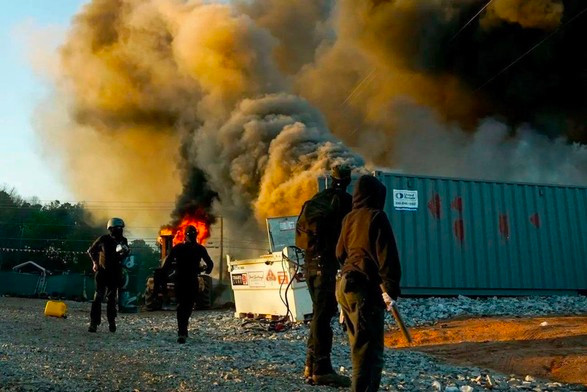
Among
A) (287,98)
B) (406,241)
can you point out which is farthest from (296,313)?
(287,98)

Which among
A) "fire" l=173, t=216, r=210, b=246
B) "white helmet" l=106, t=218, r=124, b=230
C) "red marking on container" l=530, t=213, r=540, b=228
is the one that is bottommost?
"white helmet" l=106, t=218, r=124, b=230

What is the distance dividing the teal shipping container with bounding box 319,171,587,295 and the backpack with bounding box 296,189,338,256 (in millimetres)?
5773

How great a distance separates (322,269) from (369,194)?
112 centimetres

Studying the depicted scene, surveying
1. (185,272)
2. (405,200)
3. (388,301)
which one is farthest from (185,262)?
(405,200)

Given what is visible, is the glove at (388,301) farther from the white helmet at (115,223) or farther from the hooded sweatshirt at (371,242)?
the white helmet at (115,223)

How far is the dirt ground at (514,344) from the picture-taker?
5.61 meters

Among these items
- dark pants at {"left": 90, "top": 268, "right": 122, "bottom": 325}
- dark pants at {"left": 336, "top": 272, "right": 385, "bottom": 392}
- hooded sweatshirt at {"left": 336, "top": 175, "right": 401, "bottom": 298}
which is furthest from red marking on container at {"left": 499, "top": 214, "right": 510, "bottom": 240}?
dark pants at {"left": 336, "top": 272, "right": 385, "bottom": 392}

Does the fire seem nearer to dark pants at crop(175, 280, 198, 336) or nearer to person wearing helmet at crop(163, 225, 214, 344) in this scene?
person wearing helmet at crop(163, 225, 214, 344)

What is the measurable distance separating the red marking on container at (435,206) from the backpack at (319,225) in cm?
699

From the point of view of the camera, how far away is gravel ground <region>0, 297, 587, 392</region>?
4.32 meters

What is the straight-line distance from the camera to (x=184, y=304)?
727cm

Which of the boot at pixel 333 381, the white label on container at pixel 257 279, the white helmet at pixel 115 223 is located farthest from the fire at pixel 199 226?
the boot at pixel 333 381

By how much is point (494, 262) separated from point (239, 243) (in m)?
20.2

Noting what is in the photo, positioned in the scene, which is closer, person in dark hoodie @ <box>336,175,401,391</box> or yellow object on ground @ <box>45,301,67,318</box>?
person in dark hoodie @ <box>336,175,401,391</box>
